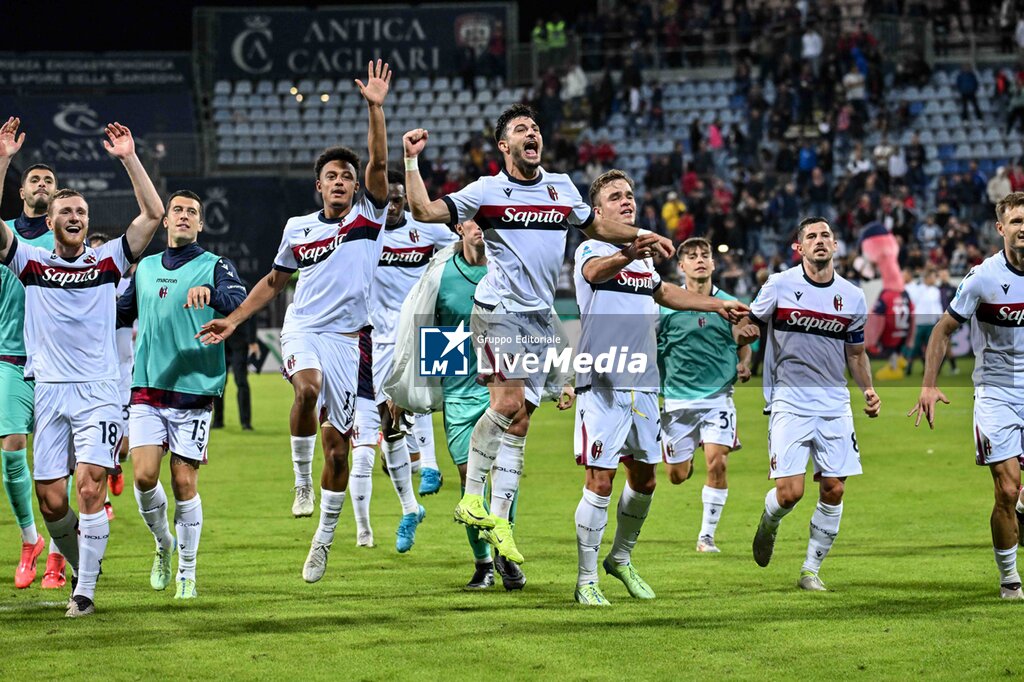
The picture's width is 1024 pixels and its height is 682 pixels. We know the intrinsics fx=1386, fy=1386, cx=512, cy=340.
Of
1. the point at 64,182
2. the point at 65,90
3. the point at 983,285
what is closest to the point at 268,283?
the point at 983,285

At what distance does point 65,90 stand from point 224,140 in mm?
5059

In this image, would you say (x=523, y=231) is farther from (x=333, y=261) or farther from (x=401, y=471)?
(x=401, y=471)

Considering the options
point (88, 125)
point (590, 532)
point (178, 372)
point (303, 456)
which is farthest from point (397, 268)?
point (88, 125)

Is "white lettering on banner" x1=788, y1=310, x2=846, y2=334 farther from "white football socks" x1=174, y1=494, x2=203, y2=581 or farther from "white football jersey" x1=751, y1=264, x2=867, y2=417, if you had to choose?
"white football socks" x1=174, y1=494, x2=203, y2=581

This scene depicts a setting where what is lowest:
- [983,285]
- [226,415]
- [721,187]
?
[226,415]

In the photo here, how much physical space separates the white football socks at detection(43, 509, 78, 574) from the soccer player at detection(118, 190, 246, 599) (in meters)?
0.43

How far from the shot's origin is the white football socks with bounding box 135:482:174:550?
333 inches

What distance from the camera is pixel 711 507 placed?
10.4 m

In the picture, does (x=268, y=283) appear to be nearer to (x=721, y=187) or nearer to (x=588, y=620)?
(x=588, y=620)

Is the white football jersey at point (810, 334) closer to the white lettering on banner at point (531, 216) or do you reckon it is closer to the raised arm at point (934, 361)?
the raised arm at point (934, 361)

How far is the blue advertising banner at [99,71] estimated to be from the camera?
3978 centimetres

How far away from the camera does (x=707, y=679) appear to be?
21.1ft

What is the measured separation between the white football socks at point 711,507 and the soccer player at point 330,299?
2.85 metres

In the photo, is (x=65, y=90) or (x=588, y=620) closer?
(x=588, y=620)
